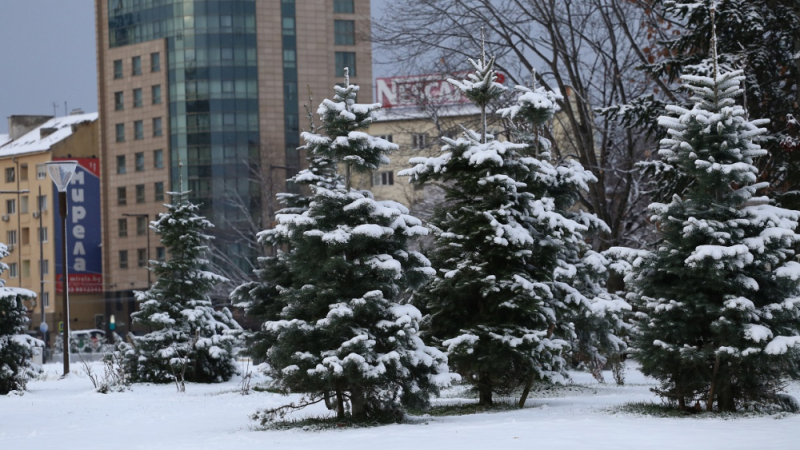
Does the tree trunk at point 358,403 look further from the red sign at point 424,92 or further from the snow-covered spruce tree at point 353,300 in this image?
the red sign at point 424,92

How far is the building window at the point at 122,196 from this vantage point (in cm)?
8950

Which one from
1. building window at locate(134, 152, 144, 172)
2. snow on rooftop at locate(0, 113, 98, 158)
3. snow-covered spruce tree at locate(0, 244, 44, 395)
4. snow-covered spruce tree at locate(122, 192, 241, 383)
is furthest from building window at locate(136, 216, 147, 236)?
snow-covered spruce tree at locate(0, 244, 44, 395)

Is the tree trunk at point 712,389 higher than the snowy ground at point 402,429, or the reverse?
the tree trunk at point 712,389

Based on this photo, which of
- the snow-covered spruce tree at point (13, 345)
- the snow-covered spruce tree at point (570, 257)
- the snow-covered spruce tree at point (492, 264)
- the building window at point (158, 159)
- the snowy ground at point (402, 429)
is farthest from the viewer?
the building window at point (158, 159)

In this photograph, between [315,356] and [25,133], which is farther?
[25,133]

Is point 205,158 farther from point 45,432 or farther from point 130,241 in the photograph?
point 45,432

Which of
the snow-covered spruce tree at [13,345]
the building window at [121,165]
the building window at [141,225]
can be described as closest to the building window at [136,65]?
the building window at [121,165]

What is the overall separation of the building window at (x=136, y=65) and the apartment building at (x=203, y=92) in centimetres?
12

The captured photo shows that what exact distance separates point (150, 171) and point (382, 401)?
75587mm

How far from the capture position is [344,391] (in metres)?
16.3

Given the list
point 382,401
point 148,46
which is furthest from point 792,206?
point 148,46

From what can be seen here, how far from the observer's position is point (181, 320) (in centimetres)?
2759

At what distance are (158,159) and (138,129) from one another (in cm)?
362

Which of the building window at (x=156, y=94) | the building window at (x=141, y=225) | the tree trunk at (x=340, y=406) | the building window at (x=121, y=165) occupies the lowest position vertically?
the tree trunk at (x=340, y=406)
